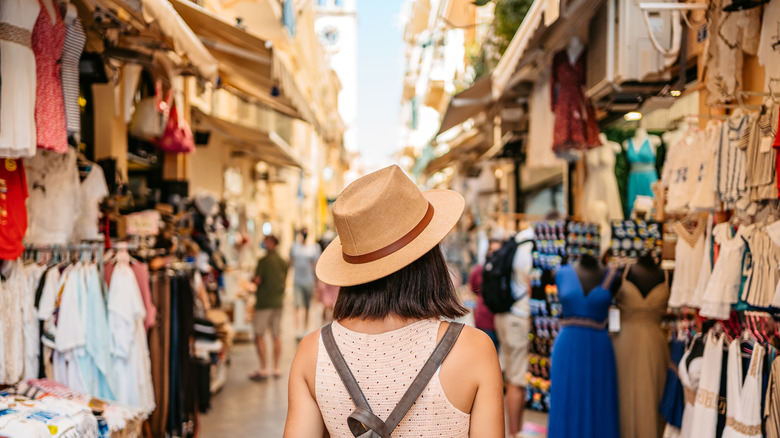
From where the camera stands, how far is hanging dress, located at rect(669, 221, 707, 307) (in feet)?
Answer: 12.9

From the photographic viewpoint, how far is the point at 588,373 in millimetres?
4719

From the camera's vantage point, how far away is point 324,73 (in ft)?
125

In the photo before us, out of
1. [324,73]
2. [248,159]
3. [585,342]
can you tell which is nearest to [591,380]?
[585,342]

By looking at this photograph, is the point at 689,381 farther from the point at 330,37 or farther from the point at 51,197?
the point at 330,37

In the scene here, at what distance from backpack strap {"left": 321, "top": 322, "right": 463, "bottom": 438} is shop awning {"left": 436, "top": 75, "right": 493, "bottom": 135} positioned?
16.6 ft

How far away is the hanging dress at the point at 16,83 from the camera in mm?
3148

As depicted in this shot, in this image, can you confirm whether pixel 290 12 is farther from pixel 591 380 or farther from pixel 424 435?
pixel 424 435

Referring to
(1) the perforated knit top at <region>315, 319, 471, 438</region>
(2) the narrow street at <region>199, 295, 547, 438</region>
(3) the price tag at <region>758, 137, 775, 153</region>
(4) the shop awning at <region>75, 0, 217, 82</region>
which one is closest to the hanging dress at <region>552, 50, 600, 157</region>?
(3) the price tag at <region>758, 137, 775, 153</region>

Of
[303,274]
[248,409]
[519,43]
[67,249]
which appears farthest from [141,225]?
[303,274]

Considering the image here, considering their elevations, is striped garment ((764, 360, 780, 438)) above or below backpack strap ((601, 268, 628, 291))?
below

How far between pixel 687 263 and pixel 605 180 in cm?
312

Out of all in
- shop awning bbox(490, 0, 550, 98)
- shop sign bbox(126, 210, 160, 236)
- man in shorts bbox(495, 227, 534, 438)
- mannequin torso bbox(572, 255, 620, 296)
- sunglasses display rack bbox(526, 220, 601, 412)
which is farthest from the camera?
sunglasses display rack bbox(526, 220, 601, 412)

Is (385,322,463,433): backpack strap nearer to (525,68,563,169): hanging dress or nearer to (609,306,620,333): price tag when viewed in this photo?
(609,306,620,333): price tag

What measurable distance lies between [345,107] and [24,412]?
66044 millimetres
